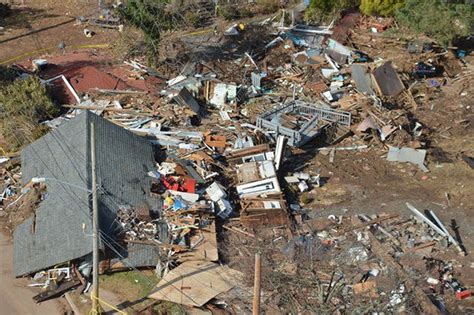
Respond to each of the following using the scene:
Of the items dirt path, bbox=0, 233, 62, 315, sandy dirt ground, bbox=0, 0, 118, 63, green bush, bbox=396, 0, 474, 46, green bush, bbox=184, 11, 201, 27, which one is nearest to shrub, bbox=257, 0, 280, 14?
green bush, bbox=184, 11, 201, 27

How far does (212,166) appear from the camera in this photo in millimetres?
17062

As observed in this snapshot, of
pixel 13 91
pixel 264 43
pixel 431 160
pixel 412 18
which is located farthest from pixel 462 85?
pixel 13 91

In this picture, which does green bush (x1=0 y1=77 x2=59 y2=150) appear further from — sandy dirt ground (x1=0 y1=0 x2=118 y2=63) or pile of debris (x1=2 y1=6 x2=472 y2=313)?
sandy dirt ground (x1=0 y1=0 x2=118 y2=63)

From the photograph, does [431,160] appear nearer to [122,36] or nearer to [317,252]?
[317,252]

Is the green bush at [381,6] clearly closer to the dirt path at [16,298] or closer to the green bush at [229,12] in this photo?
the green bush at [229,12]

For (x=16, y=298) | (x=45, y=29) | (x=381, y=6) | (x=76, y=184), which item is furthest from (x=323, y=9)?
(x=16, y=298)

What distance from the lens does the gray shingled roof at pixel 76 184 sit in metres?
13.7

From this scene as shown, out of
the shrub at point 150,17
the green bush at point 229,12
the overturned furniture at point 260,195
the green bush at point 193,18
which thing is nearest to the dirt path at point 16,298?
the overturned furniture at point 260,195

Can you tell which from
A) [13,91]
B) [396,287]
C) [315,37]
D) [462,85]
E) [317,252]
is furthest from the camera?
[315,37]

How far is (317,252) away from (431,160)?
18.5 ft

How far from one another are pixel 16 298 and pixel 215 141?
A: 23.8ft

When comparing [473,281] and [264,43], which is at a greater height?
[264,43]

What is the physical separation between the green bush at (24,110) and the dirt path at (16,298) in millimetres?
4976

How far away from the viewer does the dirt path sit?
13008mm
